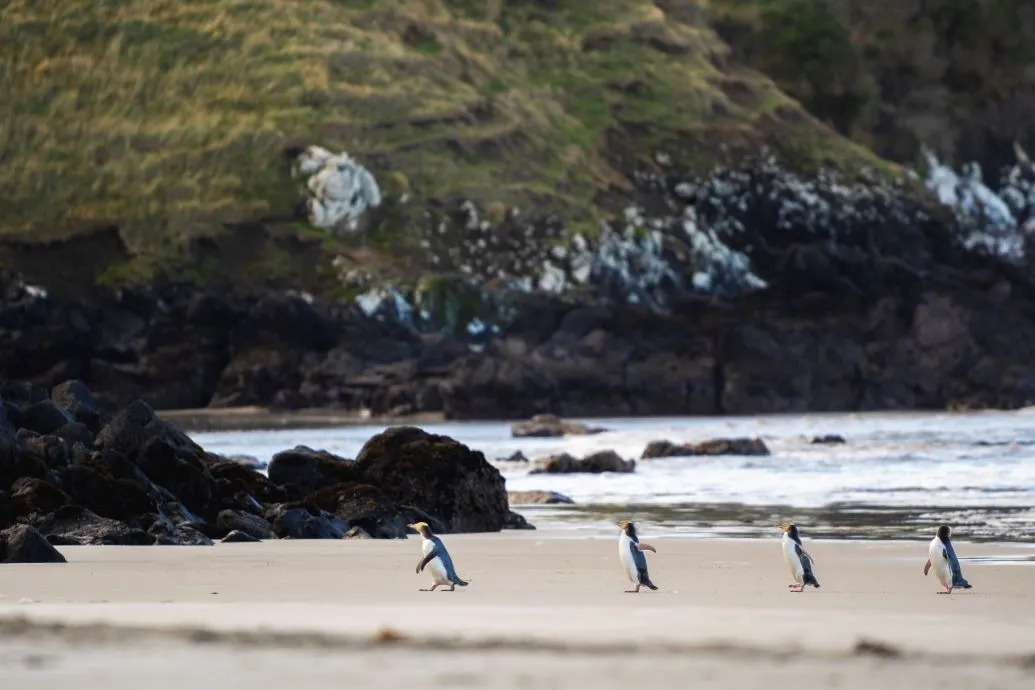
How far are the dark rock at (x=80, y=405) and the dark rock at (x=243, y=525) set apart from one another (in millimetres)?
6104

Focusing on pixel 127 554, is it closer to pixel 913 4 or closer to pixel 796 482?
pixel 796 482

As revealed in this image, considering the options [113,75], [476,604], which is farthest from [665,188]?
[476,604]

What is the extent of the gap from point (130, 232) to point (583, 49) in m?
42.7

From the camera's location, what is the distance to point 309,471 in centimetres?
2673

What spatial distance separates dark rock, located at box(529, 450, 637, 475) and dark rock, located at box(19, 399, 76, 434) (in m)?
16.1

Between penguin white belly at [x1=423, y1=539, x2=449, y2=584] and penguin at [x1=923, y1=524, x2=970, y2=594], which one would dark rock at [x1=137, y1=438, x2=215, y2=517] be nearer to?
penguin white belly at [x1=423, y1=539, x2=449, y2=584]

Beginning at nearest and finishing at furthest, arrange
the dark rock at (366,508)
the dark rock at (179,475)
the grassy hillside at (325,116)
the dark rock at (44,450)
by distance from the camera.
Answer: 1. the dark rock at (44,450)
2. the dark rock at (366,508)
3. the dark rock at (179,475)
4. the grassy hillside at (325,116)

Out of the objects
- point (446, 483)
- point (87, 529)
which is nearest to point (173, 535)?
point (87, 529)

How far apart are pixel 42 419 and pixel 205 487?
295 centimetres

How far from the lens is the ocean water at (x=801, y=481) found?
25.8 m

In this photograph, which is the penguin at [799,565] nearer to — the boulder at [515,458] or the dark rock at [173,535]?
the dark rock at [173,535]

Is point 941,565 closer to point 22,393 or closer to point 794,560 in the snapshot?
point 794,560

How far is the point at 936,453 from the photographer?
155ft

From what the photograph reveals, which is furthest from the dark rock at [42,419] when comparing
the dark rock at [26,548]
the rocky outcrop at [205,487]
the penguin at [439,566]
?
the penguin at [439,566]
